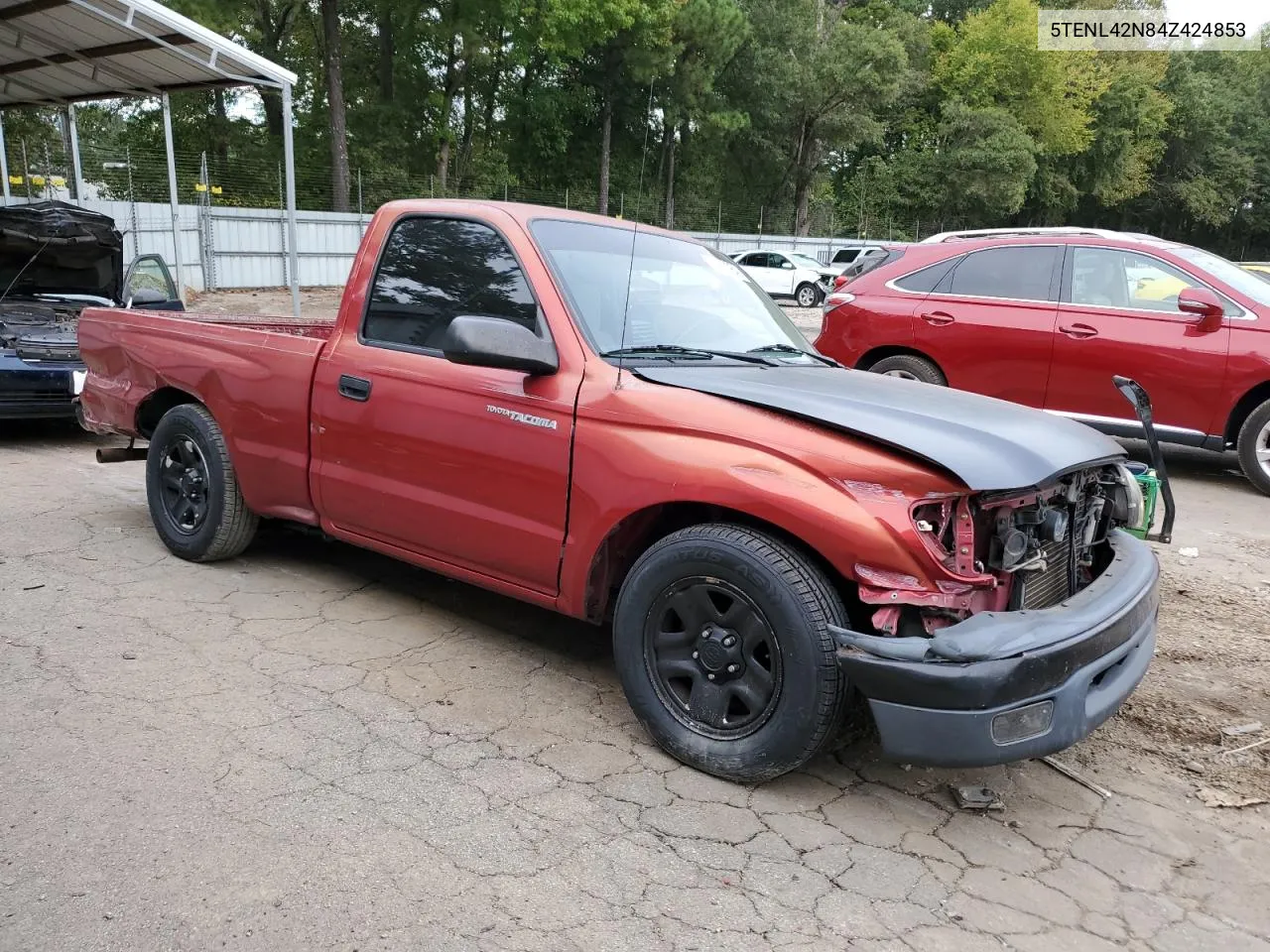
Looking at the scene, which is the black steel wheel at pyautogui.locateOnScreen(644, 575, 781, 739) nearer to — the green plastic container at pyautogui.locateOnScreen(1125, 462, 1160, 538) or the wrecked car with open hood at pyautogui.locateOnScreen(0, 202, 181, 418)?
the green plastic container at pyautogui.locateOnScreen(1125, 462, 1160, 538)

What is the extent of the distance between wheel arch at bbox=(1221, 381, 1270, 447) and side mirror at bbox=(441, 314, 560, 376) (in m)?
5.82

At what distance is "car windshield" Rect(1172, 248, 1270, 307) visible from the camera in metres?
6.96

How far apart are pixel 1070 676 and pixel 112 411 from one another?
4865 mm

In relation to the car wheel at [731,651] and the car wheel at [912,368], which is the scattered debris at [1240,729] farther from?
the car wheel at [912,368]

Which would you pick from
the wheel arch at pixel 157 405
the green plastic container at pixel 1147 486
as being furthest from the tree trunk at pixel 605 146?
the green plastic container at pixel 1147 486

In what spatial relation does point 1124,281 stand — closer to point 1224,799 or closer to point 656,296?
point 656,296

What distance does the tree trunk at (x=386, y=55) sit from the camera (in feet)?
107

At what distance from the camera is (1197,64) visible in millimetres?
57062

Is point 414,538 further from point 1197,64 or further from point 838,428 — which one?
point 1197,64

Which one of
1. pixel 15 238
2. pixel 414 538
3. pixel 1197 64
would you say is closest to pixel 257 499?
pixel 414 538

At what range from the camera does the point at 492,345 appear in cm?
315

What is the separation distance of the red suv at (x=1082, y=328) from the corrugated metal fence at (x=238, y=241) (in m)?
11.0

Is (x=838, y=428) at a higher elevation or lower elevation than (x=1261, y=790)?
higher

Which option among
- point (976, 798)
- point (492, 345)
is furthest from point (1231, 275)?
point (492, 345)
